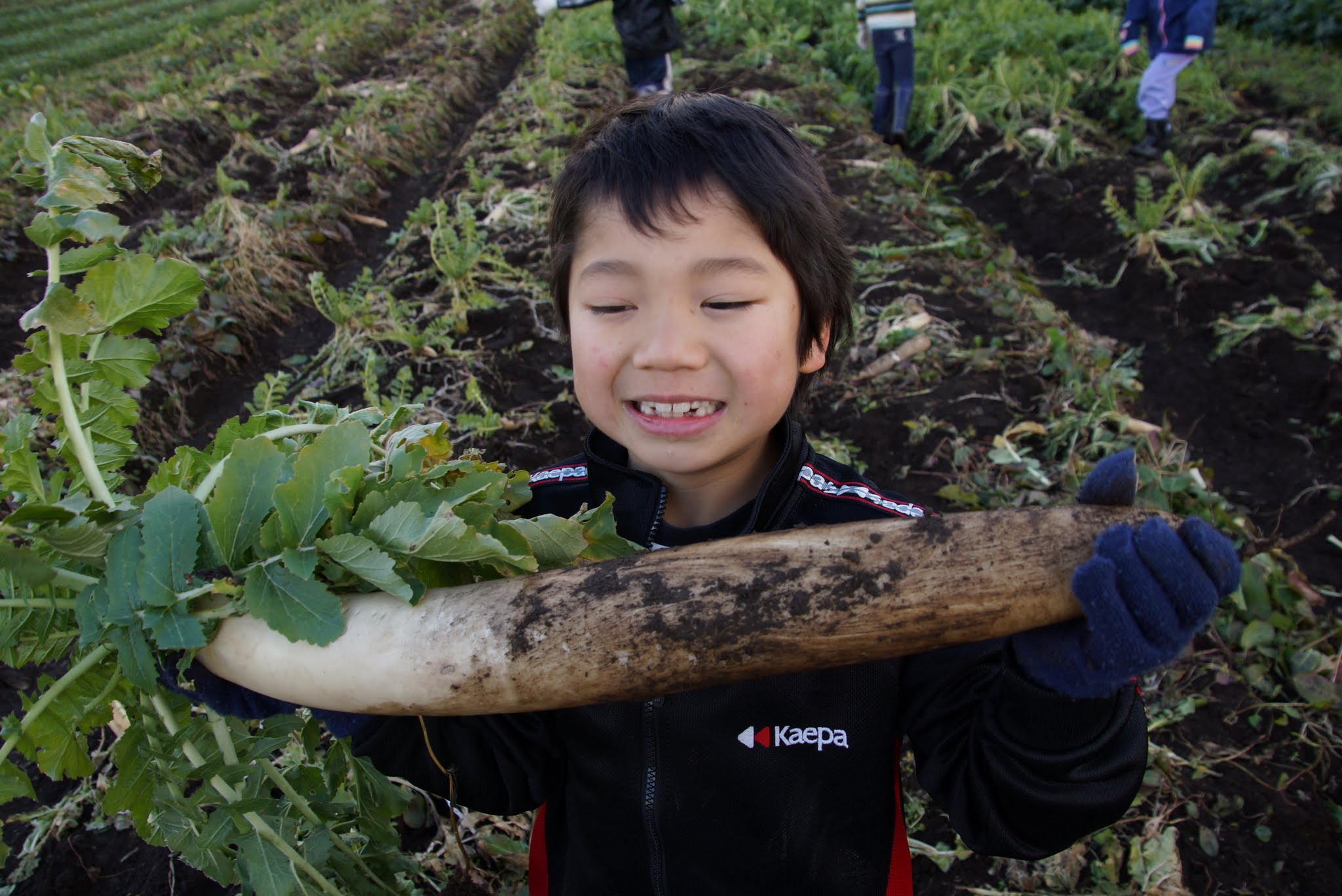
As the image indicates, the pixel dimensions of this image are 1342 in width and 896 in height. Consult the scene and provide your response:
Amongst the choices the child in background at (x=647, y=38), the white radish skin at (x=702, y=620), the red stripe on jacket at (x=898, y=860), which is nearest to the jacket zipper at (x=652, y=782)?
the white radish skin at (x=702, y=620)

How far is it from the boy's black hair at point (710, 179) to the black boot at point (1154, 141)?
21.3 ft

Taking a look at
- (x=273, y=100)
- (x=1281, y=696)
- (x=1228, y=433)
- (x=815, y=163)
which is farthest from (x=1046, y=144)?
(x=273, y=100)

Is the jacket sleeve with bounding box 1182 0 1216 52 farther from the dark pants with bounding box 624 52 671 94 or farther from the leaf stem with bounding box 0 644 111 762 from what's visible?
the leaf stem with bounding box 0 644 111 762

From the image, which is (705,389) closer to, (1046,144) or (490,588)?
(490,588)

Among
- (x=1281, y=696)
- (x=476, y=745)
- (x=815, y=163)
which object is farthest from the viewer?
(x=1281, y=696)

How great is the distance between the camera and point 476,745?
146cm

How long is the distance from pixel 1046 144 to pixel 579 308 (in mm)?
6376

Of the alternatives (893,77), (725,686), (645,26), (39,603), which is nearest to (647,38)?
(645,26)

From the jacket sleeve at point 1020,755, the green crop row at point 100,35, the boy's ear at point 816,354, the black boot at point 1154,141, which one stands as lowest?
the black boot at point 1154,141

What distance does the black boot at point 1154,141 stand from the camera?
6676 millimetres

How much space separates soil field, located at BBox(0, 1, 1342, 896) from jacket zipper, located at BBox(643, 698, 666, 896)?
611mm

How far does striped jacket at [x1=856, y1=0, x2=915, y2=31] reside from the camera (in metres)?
7.10

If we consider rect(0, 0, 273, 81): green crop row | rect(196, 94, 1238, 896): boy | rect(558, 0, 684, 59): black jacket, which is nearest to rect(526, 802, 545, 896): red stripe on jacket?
rect(196, 94, 1238, 896): boy

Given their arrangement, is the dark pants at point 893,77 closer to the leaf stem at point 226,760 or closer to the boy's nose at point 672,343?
the boy's nose at point 672,343
